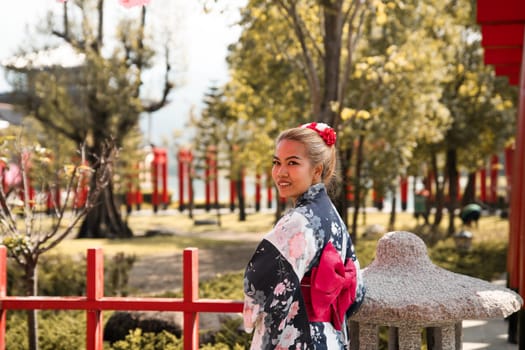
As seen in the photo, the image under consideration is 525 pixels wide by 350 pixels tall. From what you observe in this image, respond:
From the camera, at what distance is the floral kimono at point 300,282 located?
3088 millimetres

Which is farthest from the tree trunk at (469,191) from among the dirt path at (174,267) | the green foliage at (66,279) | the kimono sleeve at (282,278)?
the kimono sleeve at (282,278)

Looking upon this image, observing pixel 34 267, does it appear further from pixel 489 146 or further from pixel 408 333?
pixel 489 146

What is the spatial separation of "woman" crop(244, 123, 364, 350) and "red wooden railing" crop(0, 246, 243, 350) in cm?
78

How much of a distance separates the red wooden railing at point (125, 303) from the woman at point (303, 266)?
0.78 metres

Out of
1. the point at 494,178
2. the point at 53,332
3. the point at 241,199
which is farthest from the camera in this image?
the point at 494,178

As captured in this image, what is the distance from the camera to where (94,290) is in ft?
14.0

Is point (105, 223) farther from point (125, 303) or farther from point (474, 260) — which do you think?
point (125, 303)

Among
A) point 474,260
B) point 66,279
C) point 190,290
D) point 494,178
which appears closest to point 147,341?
point 190,290

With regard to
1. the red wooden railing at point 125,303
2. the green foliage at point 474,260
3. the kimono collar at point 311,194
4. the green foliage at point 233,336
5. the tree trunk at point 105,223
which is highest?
the kimono collar at point 311,194

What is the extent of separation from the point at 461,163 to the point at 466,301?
2171 cm

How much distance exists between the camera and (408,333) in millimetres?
3508

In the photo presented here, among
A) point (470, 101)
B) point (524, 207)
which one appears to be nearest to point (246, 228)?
point (470, 101)

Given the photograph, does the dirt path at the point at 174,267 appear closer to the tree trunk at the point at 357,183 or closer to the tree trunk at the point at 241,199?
the tree trunk at the point at 357,183

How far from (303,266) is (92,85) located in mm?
22552
